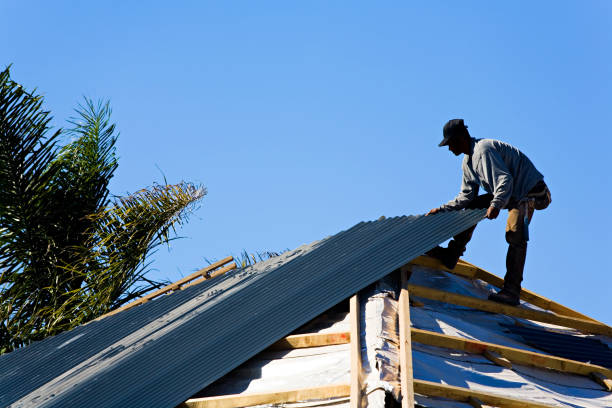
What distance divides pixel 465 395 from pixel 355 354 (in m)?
0.80

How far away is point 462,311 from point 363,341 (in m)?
2.23

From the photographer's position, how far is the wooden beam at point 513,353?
6242 millimetres

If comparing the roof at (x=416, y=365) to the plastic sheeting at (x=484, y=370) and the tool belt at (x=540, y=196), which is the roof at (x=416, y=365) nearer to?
the plastic sheeting at (x=484, y=370)

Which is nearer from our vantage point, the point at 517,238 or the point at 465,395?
the point at 465,395

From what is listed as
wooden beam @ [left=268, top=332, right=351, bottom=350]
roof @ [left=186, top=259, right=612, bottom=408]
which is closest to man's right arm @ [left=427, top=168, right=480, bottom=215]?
roof @ [left=186, top=259, right=612, bottom=408]

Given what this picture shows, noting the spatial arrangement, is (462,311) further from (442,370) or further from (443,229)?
(442,370)

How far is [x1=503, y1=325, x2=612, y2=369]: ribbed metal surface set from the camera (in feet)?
24.0

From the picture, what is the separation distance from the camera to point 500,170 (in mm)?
8008

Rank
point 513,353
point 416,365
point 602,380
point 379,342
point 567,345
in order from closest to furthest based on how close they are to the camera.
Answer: point 379,342 → point 416,365 → point 513,353 → point 602,380 → point 567,345

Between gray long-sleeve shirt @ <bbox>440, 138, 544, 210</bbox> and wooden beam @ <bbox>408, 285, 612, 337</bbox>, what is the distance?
97 centimetres

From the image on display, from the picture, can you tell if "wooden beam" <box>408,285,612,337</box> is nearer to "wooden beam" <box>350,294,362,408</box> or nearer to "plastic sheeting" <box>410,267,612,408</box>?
"plastic sheeting" <box>410,267,612,408</box>

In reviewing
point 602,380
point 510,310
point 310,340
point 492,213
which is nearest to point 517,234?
point 492,213

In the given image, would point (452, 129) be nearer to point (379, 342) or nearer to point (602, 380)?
point (602, 380)

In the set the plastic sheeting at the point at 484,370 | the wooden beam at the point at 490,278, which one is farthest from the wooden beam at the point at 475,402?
the wooden beam at the point at 490,278
